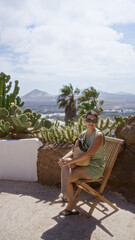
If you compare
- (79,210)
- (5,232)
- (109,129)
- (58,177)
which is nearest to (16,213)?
(5,232)

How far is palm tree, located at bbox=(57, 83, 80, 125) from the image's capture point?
127ft

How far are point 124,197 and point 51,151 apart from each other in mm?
1509

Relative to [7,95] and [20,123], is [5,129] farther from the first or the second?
[7,95]

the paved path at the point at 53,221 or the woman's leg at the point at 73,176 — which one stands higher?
the woman's leg at the point at 73,176

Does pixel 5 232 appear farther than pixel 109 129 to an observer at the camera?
No

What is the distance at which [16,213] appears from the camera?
12.3ft

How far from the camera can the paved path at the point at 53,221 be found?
3.14 m

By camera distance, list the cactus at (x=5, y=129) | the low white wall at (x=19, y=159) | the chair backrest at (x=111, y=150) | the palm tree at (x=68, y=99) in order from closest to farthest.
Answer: the chair backrest at (x=111, y=150) < the low white wall at (x=19, y=159) < the cactus at (x=5, y=129) < the palm tree at (x=68, y=99)

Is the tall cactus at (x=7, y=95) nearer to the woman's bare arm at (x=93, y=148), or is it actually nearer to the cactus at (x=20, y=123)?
the cactus at (x=20, y=123)

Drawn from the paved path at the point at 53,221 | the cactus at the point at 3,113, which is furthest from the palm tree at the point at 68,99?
the paved path at the point at 53,221

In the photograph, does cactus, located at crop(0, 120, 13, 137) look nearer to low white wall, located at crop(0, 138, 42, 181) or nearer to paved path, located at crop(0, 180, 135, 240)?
low white wall, located at crop(0, 138, 42, 181)

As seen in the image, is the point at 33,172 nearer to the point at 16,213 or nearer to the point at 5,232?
the point at 16,213

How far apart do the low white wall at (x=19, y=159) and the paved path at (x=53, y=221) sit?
0.84m

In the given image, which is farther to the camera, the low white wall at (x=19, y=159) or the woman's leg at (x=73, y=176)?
the low white wall at (x=19, y=159)
